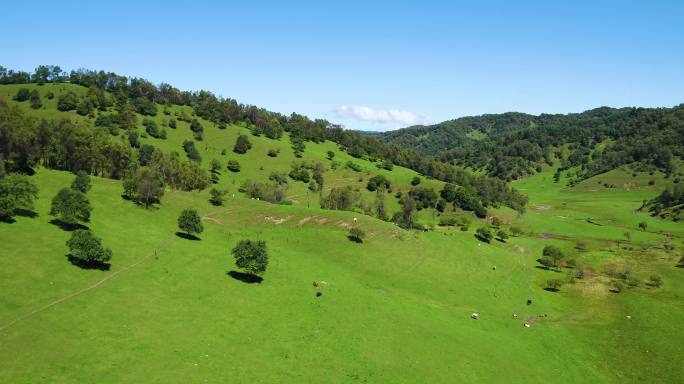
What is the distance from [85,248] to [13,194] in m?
21.7

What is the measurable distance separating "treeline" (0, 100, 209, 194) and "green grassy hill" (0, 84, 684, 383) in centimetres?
1014

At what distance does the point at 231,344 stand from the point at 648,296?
4030 inches

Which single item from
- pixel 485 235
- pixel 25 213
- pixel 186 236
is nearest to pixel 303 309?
pixel 186 236

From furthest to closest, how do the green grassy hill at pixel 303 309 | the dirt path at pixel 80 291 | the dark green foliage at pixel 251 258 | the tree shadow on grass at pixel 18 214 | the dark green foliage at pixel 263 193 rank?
1. the dark green foliage at pixel 263 193
2. the dark green foliage at pixel 251 258
3. the tree shadow on grass at pixel 18 214
4. the dirt path at pixel 80 291
5. the green grassy hill at pixel 303 309

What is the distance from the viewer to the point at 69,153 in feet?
472

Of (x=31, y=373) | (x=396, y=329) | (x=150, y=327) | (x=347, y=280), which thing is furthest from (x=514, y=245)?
(x=31, y=373)

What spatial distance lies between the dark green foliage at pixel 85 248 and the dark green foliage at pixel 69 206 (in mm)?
14592

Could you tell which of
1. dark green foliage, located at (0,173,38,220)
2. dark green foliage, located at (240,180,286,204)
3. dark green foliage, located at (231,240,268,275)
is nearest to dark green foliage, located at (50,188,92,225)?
dark green foliage, located at (0,173,38,220)

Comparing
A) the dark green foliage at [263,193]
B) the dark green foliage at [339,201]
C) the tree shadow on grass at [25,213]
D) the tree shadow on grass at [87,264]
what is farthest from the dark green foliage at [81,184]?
the dark green foliage at [339,201]

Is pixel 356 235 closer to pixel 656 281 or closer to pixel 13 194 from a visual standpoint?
pixel 13 194

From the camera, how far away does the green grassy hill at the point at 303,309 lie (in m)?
55.6

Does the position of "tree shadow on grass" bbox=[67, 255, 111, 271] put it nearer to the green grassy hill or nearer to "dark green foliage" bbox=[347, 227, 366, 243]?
the green grassy hill

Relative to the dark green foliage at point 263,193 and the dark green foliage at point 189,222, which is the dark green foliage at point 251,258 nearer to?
the dark green foliage at point 189,222

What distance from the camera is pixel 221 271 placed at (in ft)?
294
